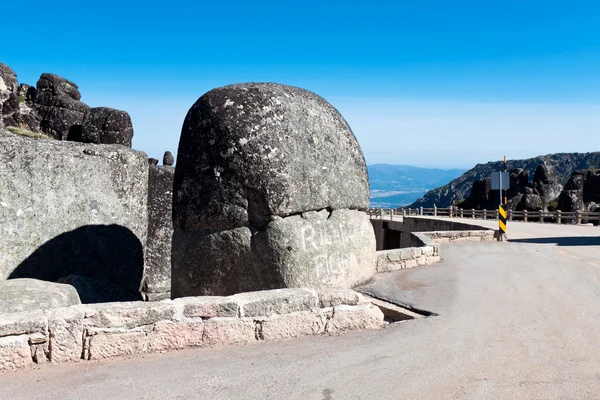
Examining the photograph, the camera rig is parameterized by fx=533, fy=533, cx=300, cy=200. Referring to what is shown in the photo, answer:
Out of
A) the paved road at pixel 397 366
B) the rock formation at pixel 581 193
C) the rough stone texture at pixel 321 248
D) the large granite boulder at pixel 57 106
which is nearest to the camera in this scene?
the paved road at pixel 397 366

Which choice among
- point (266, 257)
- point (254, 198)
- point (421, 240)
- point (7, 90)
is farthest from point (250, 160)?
point (7, 90)

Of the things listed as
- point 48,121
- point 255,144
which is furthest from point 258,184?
point 48,121

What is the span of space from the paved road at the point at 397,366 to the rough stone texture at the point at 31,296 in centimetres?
148

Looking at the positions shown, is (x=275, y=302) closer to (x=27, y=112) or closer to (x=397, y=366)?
(x=397, y=366)

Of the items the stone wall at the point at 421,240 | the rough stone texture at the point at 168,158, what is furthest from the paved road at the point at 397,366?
the rough stone texture at the point at 168,158

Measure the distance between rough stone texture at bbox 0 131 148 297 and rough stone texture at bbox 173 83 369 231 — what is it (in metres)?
1.77

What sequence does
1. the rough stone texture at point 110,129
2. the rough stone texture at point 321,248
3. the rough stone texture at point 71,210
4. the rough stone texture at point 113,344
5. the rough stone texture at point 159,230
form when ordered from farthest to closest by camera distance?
the rough stone texture at point 110,129 → the rough stone texture at point 159,230 → the rough stone texture at point 71,210 → the rough stone texture at point 321,248 → the rough stone texture at point 113,344

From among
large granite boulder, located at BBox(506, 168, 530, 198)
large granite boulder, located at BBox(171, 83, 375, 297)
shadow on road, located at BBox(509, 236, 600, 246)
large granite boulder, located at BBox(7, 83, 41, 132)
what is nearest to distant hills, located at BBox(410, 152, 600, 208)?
large granite boulder, located at BBox(506, 168, 530, 198)

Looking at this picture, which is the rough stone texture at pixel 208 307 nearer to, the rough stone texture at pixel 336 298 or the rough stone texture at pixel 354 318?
the rough stone texture at pixel 336 298

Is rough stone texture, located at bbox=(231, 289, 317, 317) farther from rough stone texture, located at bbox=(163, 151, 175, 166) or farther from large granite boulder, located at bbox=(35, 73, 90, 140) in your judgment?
rough stone texture, located at bbox=(163, 151, 175, 166)

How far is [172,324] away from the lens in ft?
15.2

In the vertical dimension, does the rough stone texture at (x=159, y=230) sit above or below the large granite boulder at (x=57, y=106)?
below

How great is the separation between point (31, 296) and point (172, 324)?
1848 millimetres

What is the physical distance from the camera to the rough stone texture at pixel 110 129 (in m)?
12.2
